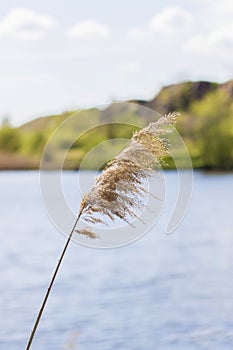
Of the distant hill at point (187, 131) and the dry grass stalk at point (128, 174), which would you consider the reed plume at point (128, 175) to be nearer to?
the dry grass stalk at point (128, 174)

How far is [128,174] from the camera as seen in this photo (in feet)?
14.8

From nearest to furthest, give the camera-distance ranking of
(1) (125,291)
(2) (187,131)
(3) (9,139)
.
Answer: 1. (1) (125,291)
2. (2) (187,131)
3. (3) (9,139)

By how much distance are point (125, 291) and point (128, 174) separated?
34.3 ft

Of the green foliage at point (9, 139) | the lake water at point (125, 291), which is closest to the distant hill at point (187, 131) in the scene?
the green foliage at point (9, 139)

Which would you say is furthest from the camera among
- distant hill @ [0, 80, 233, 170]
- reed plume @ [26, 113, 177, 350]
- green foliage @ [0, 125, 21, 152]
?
green foliage @ [0, 125, 21, 152]

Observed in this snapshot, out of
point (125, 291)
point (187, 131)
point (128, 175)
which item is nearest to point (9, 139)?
point (187, 131)

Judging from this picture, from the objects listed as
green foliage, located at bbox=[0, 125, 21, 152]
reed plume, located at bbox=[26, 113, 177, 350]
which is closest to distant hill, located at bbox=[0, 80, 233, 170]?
green foliage, located at bbox=[0, 125, 21, 152]

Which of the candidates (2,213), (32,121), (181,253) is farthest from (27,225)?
(32,121)

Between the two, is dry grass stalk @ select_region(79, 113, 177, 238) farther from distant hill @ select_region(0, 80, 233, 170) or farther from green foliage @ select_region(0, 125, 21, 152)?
green foliage @ select_region(0, 125, 21, 152)

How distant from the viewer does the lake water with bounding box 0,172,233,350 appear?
35.5 feet

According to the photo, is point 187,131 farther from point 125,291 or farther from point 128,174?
point 128,174

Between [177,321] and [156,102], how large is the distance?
62.8 m

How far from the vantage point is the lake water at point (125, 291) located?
35.5 feet

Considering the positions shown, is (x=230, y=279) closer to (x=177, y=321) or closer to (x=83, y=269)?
(x=83, y=269)
